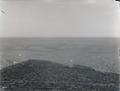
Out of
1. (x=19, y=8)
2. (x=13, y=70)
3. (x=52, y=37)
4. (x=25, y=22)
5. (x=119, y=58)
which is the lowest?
(x=13, y=70)

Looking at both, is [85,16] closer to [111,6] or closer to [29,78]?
[111,6]

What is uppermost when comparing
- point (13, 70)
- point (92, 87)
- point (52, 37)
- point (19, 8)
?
point (19, 8)

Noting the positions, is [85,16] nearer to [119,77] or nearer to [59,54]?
[59,54]

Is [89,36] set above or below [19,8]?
below

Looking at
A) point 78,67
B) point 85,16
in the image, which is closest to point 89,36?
point 85,16

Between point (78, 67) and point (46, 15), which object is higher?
point (46, 15)

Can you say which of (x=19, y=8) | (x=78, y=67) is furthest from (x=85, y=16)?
(x=19, y=8)
